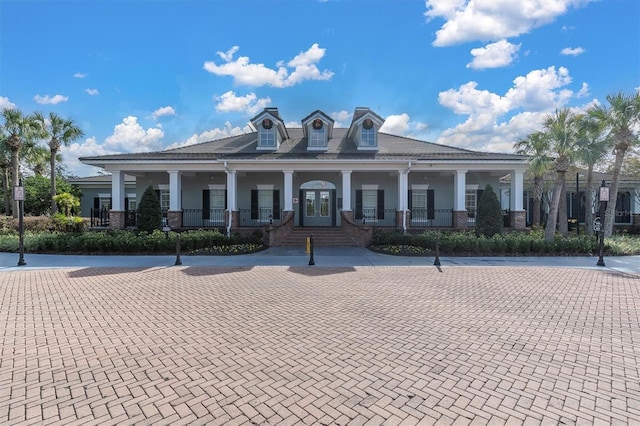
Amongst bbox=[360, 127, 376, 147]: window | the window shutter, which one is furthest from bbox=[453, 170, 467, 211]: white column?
bbox=[360, 127, 376, 147]: window

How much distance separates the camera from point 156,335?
5.29 m

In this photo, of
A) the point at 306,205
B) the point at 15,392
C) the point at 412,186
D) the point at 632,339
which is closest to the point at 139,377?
the point at 15,392

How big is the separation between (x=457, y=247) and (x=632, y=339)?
971cm

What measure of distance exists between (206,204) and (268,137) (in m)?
5.82

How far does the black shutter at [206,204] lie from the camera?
842 inches

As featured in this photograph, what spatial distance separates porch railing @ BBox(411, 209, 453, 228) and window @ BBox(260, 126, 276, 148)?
9.69 m

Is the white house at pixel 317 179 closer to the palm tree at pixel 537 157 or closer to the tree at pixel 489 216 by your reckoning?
the palm tree at pixel 537 157

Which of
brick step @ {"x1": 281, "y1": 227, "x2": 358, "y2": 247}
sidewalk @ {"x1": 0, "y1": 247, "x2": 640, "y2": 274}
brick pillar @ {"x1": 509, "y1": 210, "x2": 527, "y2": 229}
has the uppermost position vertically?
brick pillar @ {"x1": 509, "y1": 210, "x2": 527, "y2": 229}

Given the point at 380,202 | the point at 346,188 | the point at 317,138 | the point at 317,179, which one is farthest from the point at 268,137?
the point at 380,202

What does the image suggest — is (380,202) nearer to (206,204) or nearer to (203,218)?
(206,204)

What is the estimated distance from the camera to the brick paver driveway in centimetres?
326

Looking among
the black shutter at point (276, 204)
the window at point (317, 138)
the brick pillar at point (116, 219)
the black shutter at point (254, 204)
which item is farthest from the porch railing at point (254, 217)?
the brick pillar at point (116, 219)

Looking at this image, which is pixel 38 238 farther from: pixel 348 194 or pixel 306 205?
pixel 348 194

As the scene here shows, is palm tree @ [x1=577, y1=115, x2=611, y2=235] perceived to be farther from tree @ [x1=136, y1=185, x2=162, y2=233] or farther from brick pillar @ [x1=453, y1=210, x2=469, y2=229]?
tree @ [x1=136, y1=185, x2=162, y2=233]
